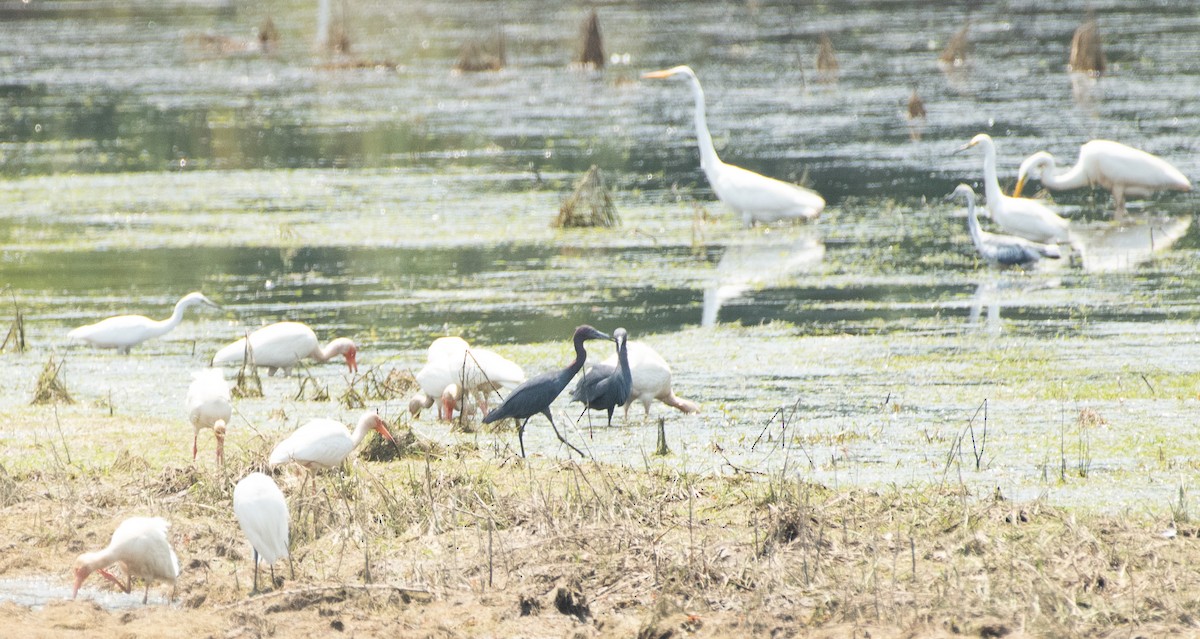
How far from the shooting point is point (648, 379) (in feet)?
28.7

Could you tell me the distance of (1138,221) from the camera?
Result: 51.2ft

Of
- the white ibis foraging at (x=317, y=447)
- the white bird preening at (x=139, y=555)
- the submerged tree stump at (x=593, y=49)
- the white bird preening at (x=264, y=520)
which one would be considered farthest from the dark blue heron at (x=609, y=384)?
the submerged tree stump at (x=593, y=49)

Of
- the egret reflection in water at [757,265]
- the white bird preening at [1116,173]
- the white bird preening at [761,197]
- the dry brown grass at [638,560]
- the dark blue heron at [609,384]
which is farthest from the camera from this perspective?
the white bird preening at [1116,173]

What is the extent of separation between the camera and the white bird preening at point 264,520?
593cm

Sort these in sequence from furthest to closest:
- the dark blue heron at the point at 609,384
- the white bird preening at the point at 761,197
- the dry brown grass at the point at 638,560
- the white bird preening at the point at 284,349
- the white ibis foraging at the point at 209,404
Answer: the white bird preening at the point at 761,197 → the white bird preening at the point at 284,349 → the dark blue heron at the point at 609,384 → the white ibis foraging at the point at 209,404 → the dry brown grass at the point at 638,560

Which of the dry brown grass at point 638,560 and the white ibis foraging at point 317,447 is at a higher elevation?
the white ibis foraging at point 317,447

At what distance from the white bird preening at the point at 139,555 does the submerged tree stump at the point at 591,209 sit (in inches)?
383

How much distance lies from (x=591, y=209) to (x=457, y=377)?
285 inches

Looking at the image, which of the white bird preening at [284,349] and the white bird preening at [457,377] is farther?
the white bird preening at [284,349]

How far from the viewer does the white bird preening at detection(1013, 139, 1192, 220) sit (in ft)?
51.2

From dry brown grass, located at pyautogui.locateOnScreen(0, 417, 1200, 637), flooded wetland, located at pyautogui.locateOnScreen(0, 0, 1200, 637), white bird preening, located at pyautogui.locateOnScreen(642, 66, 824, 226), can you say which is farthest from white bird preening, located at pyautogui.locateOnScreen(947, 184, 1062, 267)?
dry brown grass, located at pyautogui.locateOnScreen(0, 417, 1200, 637)

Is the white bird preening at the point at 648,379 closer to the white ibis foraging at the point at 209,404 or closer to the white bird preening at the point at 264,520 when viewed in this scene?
the white ibis foraging at the point at 209,404

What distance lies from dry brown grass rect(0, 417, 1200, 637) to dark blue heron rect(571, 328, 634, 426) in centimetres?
110

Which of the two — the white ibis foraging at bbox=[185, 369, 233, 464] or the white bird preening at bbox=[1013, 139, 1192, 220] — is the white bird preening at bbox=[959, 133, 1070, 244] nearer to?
the white bird preening at bbox=[1013, 139, 1192, 220]
